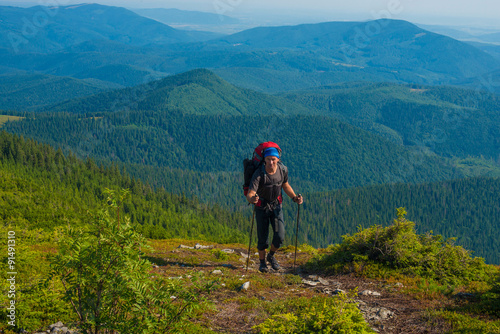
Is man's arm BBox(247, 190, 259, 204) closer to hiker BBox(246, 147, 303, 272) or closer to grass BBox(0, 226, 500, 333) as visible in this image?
hiker BBox(246, 147, 303, 272)

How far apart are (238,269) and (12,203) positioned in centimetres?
3590

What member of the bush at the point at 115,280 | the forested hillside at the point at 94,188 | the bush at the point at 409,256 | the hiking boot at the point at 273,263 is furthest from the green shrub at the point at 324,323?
the forested hillside at the point at 94,188

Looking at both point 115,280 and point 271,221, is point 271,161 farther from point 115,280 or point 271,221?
point 115,280

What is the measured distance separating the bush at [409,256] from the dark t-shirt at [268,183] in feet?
16.3

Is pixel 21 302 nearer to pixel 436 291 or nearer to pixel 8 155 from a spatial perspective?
pixel 436 291

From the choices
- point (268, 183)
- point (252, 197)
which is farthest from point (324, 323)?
point (268, 183)

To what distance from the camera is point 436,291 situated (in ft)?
47.5

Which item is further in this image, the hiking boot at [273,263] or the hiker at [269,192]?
the hiking boot at [273,263]

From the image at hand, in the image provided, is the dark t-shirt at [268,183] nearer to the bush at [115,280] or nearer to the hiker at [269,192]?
the hiker at [269,192]

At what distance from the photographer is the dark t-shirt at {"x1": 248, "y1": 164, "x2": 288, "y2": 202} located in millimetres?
15898

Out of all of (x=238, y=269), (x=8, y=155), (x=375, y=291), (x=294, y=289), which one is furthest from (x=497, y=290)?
(x=8, y=155)

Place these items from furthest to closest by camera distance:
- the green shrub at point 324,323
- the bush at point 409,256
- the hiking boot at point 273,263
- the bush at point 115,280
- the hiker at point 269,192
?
the hiking boot at point 273,263 < the bush at point 409,256 < the hiker at point 269,192 < the green shrub at point 324,323 < the bush at point 115,280

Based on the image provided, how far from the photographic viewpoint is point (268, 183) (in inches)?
634

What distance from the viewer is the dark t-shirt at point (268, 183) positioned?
52.2 ft
